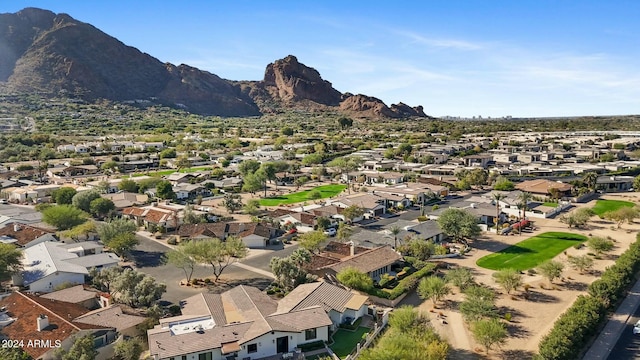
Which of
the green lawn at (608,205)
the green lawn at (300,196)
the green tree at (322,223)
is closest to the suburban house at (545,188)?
the green lawn at (608,205)

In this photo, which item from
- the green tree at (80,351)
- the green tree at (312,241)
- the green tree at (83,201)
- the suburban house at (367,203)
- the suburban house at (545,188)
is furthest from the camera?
the suburban house at (545,188)

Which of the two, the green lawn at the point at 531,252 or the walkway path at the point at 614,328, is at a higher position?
the green lawn at the point at 531,252

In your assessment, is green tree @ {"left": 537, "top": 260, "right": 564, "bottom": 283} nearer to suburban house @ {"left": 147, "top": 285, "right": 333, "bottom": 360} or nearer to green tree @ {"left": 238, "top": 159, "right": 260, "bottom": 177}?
suburban house @ {"left": 147, "top": 285, "right": 333, "bottom": 360}

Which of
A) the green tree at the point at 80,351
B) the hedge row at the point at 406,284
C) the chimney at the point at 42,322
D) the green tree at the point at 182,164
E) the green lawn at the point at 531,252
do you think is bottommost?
the green lawn at the point at 531,252

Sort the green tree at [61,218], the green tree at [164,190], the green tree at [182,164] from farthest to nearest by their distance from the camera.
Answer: the green tree at [182,164] < the green tree at [164,190] < the green tree at [61,218]

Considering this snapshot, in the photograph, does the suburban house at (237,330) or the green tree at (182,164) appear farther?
the green tree at (182,164)

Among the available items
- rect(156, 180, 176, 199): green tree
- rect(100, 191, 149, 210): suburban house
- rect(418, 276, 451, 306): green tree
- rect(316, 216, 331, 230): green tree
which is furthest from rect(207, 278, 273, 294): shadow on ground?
rect(156, 180, 176, 199): green tree

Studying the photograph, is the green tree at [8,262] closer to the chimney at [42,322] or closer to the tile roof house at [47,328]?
the tile roof house at [47,328]

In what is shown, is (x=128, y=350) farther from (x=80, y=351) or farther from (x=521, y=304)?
(x=521, y=304)
